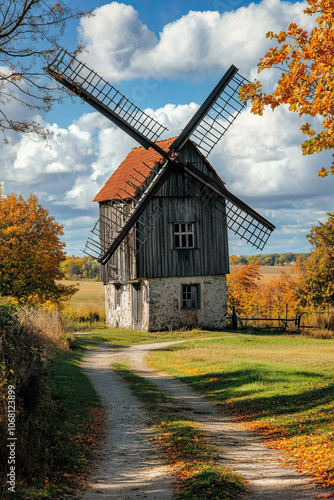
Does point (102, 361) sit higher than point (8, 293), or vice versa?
point (8, 293)

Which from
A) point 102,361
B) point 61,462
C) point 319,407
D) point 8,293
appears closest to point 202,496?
point 61,462

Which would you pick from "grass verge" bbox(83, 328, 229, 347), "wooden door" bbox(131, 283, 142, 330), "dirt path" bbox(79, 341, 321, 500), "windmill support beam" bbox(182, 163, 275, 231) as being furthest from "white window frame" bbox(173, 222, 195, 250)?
"dirt path" bbox(79, 341, 321, 500)

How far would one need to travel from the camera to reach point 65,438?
1015 centimetres

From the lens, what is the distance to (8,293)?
27906 mm

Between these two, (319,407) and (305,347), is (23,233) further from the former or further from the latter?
(319,407)

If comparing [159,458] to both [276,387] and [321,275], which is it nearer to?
[276,387]

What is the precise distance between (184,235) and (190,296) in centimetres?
397

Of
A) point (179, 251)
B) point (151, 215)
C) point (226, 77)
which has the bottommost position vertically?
point (179, 251)

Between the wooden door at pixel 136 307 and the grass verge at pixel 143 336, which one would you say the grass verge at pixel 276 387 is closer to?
the grass verge at pixel 143 336

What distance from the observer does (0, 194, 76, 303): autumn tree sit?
1105 inches

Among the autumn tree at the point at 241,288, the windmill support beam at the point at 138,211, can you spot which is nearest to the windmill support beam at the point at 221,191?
the windmill support beam at the point at 138,211

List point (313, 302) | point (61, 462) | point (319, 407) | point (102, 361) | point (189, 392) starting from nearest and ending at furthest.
Answer: point (61, 462) < point (319, 407) < point (189, 392) < point (102, 361) < point (313, 302)

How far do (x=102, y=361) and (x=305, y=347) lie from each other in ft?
33.0

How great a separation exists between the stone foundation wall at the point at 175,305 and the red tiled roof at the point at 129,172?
6.16 meters
